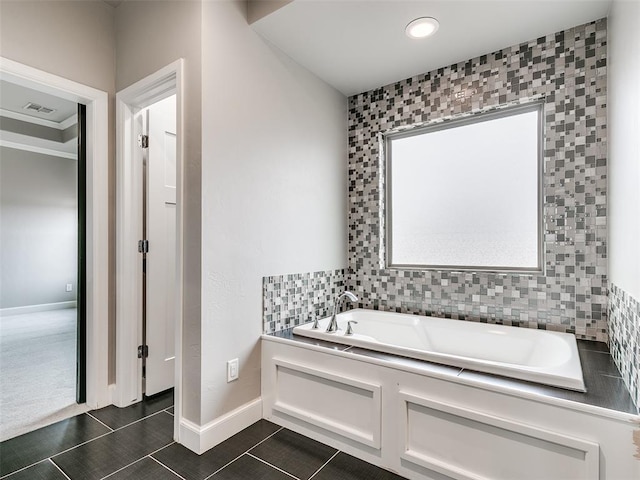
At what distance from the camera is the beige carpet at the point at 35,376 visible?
83.0 inches

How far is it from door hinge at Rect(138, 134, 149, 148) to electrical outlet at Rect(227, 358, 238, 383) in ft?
5.06

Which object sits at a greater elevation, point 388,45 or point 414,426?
point 388,45

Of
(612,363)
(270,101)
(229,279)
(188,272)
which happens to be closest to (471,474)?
(612,363)

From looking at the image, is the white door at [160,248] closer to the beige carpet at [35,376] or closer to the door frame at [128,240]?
the door frame at [128,240]

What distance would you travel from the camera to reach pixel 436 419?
1.51 meters

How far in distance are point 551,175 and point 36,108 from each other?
18.2 ft

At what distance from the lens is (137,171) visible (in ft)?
7.54

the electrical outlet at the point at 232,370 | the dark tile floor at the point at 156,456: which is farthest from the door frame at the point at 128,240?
the electrical outlet at the point at 232,370

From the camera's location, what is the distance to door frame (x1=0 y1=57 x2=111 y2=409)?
86.4 inches

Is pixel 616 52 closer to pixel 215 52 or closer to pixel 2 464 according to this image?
pixel 215 52

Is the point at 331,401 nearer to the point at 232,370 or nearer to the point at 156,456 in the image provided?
the point at 232,370

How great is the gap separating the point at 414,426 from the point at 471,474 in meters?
0.27

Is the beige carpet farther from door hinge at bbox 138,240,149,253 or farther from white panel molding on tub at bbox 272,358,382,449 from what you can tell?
white panel molding on tub at bbox 272,358,382,449

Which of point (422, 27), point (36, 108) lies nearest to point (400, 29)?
point (422, 27)
